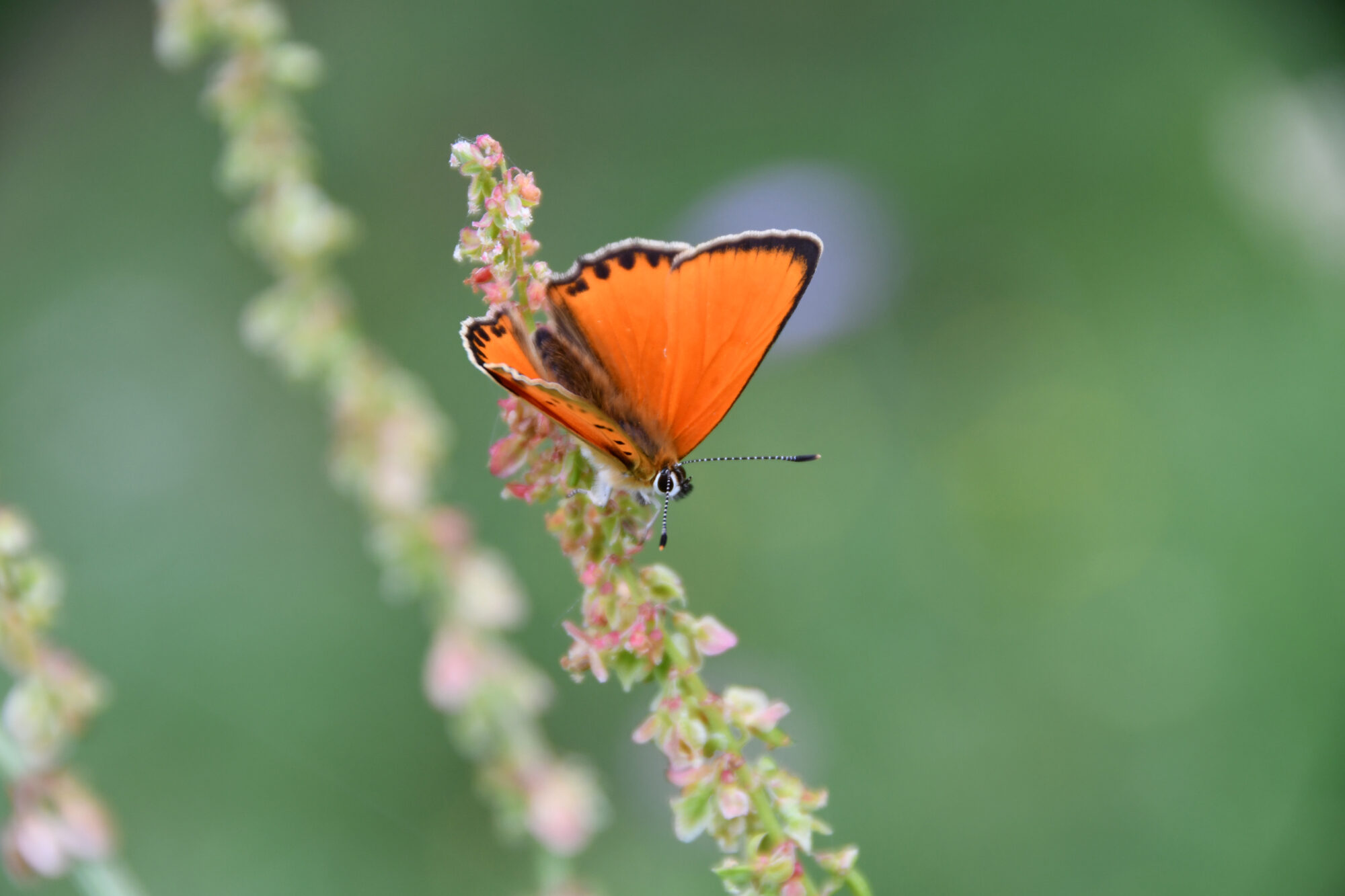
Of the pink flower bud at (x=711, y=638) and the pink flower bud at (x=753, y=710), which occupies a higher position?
the pink flower bud at (x=711, y=638)

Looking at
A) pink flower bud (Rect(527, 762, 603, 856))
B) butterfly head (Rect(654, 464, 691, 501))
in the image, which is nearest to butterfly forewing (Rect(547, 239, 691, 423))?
butterfly head (Rect(654, 464, 691, 501))

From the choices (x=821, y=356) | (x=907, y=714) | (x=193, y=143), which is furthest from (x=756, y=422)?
(x=193, y=143)

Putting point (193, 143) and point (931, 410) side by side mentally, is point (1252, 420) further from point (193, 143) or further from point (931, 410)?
point (193, 143)

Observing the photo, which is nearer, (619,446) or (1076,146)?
(619,446)

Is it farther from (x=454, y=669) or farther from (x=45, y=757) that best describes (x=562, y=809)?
(x=45, y=757)

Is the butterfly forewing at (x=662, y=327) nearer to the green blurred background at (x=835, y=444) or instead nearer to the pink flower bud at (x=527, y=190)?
the pink flower bud at (x=527, y=190)

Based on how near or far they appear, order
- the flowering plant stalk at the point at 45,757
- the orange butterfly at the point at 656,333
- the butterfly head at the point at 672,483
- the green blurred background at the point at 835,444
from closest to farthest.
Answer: the flowering plant stalk at the point at 45,757 → the orange butterfly at the point at 656,333 → the butterfly head at the point at 672,483 → the green blurred background at the point at 835,444

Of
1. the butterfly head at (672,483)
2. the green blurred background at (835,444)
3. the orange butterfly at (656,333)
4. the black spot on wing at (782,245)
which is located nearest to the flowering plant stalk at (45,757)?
the orange butterfly at (656,333)
